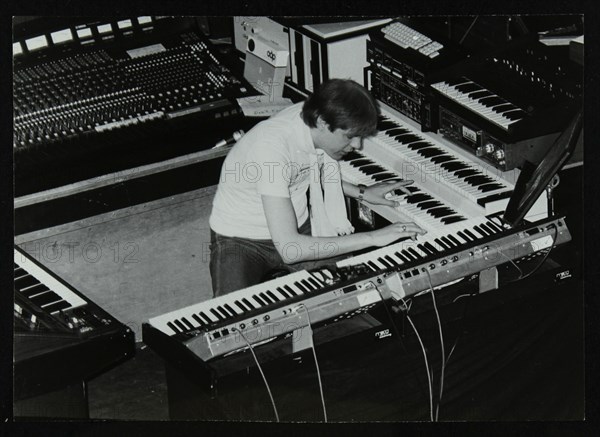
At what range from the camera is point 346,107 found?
451 cm

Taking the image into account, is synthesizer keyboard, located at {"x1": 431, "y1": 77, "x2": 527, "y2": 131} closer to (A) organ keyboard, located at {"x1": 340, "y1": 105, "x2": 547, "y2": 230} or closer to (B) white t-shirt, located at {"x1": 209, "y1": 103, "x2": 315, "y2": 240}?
(A) organ keyboard, located at {"x1": 340, "y1": 105, "x2": 547, "y2": 230}

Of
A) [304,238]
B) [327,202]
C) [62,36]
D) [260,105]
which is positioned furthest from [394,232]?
[62,36]

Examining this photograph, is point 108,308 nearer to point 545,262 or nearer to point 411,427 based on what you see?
point 411,427

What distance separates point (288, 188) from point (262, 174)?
0.38 feet

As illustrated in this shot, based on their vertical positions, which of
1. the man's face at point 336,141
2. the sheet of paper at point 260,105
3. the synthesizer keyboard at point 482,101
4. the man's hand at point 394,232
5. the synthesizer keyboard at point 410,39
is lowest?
the man's hand at point 394,232

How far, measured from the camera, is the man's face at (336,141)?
15.1ft

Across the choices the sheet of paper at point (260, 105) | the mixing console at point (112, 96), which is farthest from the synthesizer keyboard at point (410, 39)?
the mixing console at point (112, 96)

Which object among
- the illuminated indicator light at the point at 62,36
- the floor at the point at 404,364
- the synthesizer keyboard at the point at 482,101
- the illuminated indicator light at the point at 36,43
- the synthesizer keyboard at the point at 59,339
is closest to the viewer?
the synthesizer keyboard at the point at 59,339

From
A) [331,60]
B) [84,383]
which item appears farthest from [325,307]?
[331,60]

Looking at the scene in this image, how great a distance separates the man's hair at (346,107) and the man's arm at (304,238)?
356 millimetres

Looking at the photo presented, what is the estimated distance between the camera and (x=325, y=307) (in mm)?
4367

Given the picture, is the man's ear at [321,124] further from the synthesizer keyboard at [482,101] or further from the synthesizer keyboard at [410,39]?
the synthesizer keyboard at [410,39]

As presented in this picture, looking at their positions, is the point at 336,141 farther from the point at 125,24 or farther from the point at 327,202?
the point at 125,24

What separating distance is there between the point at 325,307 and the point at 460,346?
56 centimetres
